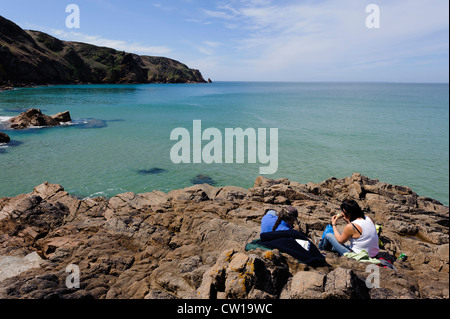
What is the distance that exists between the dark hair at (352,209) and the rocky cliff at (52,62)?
443ft

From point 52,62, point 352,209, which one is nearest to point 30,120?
point 352,209

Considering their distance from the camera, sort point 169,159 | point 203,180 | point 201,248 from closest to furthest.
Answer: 1. point 201,248
2. point 203,180
3. point 169,159

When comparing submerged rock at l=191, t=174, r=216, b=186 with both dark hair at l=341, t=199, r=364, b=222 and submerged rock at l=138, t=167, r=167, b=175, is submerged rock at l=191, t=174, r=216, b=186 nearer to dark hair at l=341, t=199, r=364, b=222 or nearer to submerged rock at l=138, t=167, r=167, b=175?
submerged rock at l=138, t=167, r=167, b=175

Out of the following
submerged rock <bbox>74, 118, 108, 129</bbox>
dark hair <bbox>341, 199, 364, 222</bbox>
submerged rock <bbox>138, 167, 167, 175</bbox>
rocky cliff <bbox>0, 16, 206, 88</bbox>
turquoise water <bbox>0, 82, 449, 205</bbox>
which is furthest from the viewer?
rocky cliff <bbox>0, 16, 206, 88</bbox>

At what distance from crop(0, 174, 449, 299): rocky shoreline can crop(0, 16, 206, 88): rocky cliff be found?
12507 cm

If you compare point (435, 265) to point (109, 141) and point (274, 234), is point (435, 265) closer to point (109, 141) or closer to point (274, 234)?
point (274, 234)

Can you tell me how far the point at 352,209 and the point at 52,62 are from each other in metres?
170

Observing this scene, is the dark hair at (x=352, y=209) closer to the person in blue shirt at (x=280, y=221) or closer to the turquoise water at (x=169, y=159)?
the person in blue shirt at (x=280, y=221)

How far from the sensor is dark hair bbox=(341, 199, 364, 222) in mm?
6855

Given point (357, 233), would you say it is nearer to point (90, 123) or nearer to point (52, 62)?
point (90, 123)

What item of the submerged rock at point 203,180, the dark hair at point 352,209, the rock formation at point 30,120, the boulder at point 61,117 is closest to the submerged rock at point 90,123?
the boulder at point 61,117

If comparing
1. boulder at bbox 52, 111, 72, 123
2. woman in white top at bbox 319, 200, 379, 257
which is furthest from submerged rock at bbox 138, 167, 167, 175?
boulder at bbox 52, 111, 72, 123

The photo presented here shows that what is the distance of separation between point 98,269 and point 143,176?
563 inches

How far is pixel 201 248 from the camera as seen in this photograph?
27.6 ft
